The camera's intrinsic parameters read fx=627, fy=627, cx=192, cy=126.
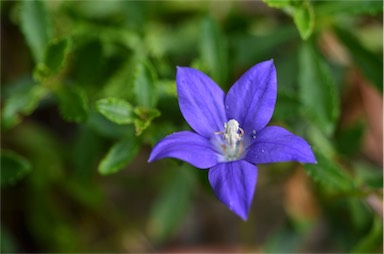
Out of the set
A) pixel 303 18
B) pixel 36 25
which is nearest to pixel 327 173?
pixel 303 18

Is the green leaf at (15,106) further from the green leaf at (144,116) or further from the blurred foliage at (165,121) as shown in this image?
the green leaf at (144,116)

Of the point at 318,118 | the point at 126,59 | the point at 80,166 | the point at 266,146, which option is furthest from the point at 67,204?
the point at 266,146

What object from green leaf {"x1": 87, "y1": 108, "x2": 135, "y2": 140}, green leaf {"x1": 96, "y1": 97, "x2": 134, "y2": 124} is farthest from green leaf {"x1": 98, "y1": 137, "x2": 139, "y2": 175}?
green leaf {"x1": 87, "y1": 108, "x2": 135, "y2": 140}

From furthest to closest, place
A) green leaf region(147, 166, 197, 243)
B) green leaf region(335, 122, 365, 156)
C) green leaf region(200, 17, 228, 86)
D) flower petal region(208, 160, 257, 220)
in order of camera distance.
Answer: green leaf region(147, 166, 197, 243) → green leaf region(335, 122, 365, 156) → green leaf region(200, 17, 228, 86) → flower petal region(208, 160, 257, 220)

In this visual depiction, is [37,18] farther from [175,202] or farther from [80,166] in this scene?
[175,202]

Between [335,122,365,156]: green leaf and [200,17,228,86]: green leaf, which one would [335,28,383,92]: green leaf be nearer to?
[335,122,365,156]: green leaf

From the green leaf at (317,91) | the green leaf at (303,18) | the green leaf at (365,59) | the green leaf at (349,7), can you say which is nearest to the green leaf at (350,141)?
the green leaf at (365,59)

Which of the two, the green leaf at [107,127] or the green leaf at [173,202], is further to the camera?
the green leaf at [173,202]
